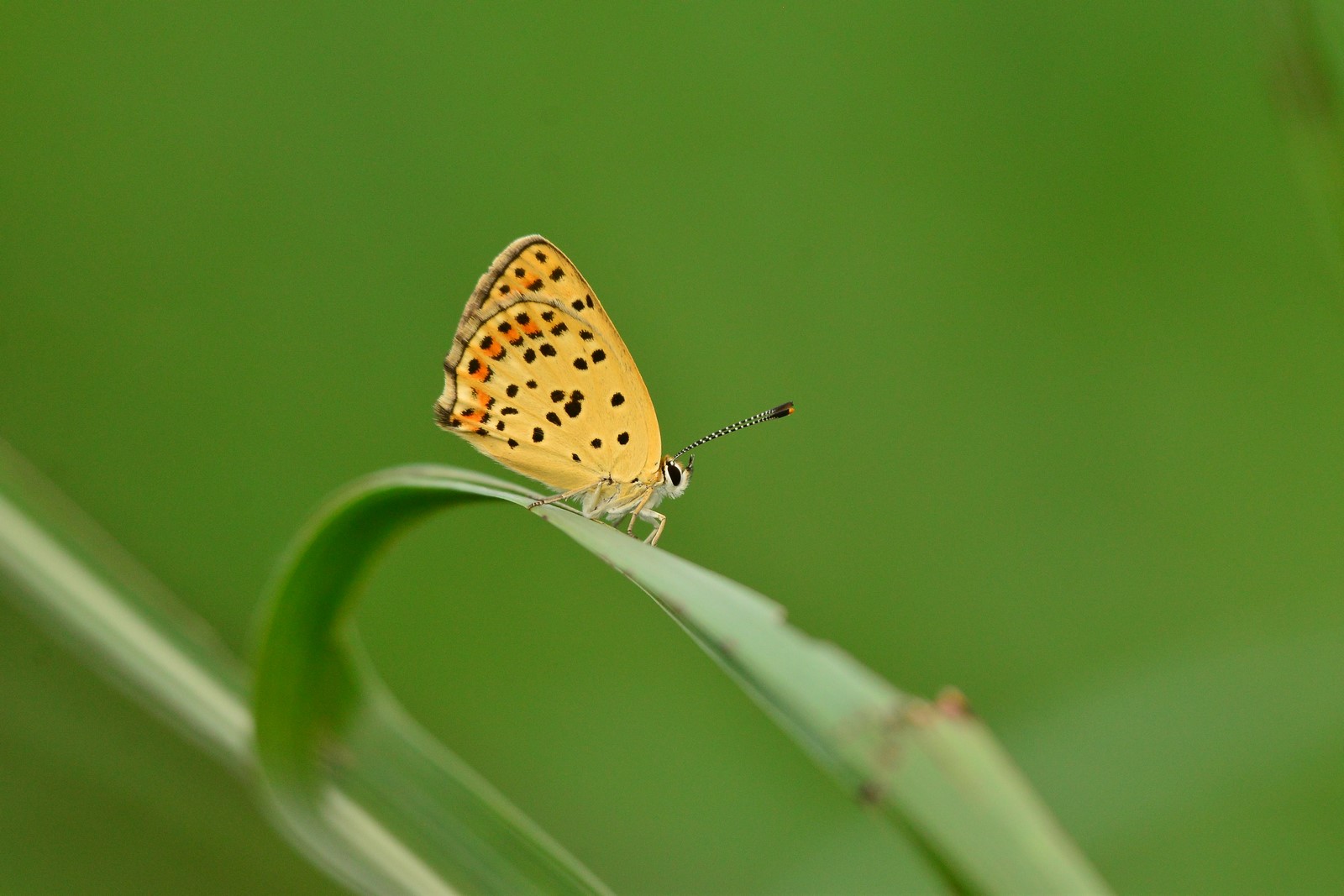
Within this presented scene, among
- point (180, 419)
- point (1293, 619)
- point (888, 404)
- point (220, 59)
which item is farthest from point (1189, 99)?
point (180, 419)

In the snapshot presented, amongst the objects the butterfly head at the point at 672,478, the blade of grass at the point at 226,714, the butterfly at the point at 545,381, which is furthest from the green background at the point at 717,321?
the blade of grass at the point at 226,714

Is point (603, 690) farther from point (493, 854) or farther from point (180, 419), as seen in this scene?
point (493, 854)

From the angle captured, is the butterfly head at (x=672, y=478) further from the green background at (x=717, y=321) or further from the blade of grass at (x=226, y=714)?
the green background at (x=717, y=321)

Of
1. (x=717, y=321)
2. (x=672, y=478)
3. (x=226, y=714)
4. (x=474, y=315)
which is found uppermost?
(x=717, y=321)

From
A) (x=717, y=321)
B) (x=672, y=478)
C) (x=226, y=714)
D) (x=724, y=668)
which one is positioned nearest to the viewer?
(x=724, y=668)

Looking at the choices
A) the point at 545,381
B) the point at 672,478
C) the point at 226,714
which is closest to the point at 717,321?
the point at 672,478

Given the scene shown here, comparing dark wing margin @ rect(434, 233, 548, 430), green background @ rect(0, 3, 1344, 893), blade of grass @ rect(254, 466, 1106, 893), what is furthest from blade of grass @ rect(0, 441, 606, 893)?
green background @ rect(0, 3, 1344, 893)

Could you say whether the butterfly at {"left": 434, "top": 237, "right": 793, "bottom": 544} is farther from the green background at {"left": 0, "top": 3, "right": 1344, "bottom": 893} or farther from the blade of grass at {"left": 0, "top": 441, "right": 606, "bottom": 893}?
the green background at {"left": 0, "top": 3, "right": 1344, "bottom": 893}

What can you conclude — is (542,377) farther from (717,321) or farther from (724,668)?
(717,321)
